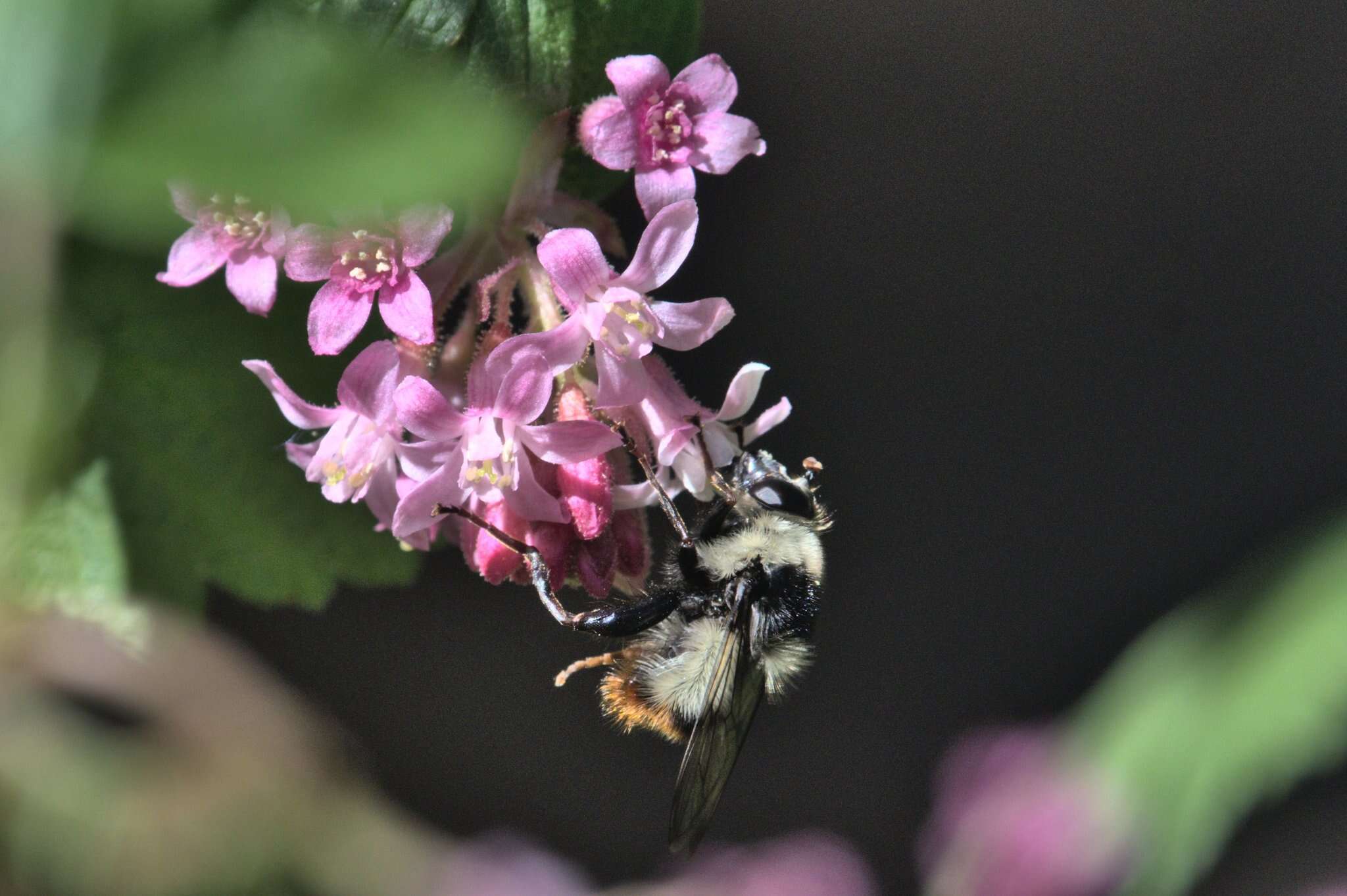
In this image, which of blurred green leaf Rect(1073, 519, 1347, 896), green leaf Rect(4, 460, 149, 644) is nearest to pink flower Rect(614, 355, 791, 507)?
green leaf Rect(4, 460, 149, 644)

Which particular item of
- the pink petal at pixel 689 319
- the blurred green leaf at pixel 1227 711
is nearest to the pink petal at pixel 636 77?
the pink petal at pixel 689 319

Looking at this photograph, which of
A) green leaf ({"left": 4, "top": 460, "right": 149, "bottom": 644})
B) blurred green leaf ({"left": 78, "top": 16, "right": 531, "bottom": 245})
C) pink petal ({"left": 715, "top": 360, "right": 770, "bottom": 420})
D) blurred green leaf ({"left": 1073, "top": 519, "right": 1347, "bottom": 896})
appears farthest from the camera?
blurred green leaf ({"left": 1073, "top": 519, "right": 1347, "bottom": 896})

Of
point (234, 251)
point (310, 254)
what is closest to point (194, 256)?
point (234, 251)

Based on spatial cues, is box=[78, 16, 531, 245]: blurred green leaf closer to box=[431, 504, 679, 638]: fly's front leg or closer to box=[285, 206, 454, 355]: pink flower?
box=[285, 206, 454, 355]: pink flower

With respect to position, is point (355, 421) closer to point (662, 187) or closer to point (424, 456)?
point (424, 456)

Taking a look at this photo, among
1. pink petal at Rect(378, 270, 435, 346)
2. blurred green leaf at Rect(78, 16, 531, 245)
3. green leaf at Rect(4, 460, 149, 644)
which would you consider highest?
blurred green leaf at Rect(78, 16, 531, 245)

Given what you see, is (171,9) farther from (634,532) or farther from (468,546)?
(634,532)

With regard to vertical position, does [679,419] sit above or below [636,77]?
below
